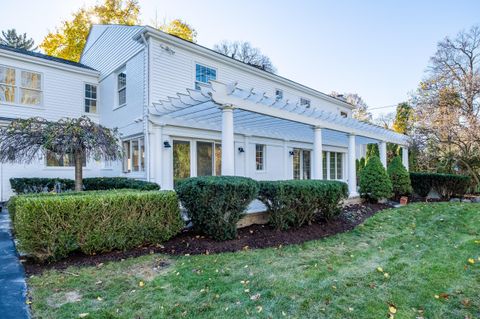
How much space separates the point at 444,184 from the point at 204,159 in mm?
9936

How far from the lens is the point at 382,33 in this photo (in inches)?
607

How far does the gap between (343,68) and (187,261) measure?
22.0m

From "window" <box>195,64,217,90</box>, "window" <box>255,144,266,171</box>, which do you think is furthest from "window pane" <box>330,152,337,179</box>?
"window" <box>195,64,217,90</box>

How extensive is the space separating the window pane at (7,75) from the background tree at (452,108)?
1798cm

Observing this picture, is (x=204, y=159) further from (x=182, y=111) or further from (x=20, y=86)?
(x=20, y=86)

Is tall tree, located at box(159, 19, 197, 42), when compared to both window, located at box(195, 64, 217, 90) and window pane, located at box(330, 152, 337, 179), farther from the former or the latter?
window pane, located at box(330, 152, 337, 179)

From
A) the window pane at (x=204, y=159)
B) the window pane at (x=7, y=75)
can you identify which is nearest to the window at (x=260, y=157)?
the window pane at (x=204, y=159)

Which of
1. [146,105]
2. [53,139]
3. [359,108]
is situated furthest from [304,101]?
[359,108]

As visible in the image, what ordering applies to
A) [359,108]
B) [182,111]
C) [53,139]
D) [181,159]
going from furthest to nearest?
[359,108]
[181,159]
[182,111]
[53,139]

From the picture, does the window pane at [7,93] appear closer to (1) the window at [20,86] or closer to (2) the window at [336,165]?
(1) the window at [20,86]

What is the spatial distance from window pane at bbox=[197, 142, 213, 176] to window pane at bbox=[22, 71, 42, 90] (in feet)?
22.4

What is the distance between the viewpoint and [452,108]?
Result: 1500 cm

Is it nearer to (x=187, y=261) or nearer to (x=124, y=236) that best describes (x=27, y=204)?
(x=124, y=236)

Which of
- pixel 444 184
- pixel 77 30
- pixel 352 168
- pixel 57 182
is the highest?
pixel 77 30
